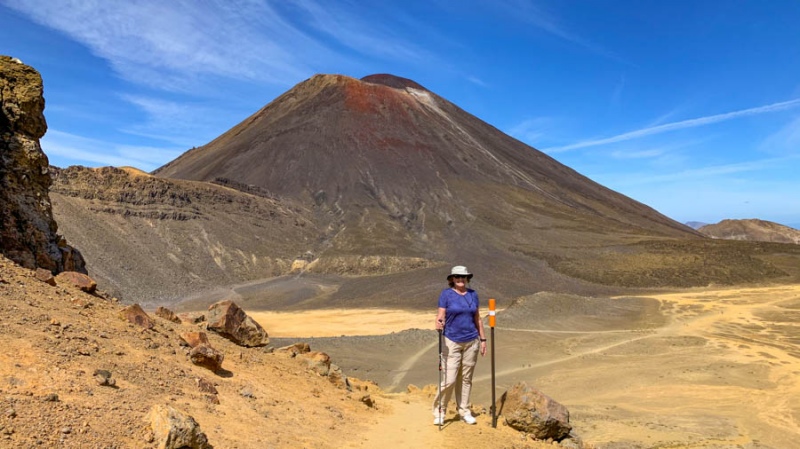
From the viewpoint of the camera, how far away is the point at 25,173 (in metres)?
8.66

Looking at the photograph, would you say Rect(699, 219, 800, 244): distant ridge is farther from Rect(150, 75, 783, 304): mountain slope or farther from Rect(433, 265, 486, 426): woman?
Rect(433, 265, 486, 426): woman

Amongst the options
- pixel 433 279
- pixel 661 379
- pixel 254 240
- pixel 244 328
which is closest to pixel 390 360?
pixel 661 379

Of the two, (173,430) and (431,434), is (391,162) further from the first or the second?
(173,430)

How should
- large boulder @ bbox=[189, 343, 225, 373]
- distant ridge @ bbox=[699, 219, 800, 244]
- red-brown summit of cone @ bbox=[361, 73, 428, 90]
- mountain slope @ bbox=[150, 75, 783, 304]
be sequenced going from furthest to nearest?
red-brown summit of cone @ bbox=[361, 73, 428, 90]
distant ridge @ bbox=[699, 219, 800, 244]
mountain slope @ bbox=[150, 75, 783, 304]
large boulder @ bbox=[189, 343, 225, 373]

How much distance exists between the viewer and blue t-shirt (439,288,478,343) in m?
5.81

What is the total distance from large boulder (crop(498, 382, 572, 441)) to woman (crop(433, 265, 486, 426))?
3.15 ft

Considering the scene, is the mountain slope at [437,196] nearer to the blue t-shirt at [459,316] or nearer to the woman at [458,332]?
the woman at [458,332]

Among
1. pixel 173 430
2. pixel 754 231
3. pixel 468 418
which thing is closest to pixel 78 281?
pixel 173 430

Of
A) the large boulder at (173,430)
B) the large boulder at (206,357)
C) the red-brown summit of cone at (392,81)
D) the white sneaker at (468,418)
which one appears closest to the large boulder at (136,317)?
the large boulder at (206,357)

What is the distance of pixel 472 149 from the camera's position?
7381 cm

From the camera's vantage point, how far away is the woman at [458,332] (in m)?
5.82

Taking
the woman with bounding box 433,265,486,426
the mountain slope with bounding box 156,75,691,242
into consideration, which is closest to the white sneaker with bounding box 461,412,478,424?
the woman with bounding box 433,265,486,426

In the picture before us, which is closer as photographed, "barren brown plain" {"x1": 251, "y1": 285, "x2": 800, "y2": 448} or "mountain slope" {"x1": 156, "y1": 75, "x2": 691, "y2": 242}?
"barren brown plain" {"x1": 251, "y1": 285, "x2": 800, "y2": 448}

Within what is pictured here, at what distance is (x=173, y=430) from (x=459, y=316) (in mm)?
3126
